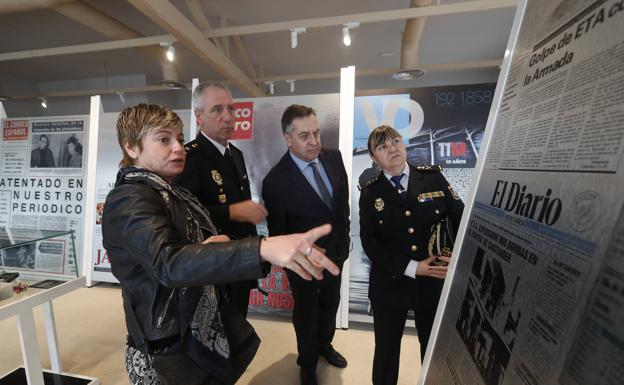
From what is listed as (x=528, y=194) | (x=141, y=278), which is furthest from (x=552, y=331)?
(x=141, y=278)

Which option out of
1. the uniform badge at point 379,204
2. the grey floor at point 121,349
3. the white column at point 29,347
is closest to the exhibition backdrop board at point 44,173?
the grey floor at point 121,349

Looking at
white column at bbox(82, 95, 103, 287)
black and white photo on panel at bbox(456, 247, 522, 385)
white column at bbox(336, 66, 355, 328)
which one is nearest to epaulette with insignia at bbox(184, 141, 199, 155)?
white column at bbox(336, 66, 355, 328)

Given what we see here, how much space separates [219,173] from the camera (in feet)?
6.00

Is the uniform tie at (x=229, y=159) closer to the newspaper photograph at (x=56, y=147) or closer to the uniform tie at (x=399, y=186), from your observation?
the uniform tie at (x=399, y=186)

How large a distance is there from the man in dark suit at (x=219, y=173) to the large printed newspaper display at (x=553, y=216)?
1.22 m

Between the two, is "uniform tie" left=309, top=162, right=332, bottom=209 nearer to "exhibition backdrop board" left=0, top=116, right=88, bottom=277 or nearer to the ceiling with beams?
the ceiling with beams

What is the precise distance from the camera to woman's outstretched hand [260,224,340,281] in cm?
81

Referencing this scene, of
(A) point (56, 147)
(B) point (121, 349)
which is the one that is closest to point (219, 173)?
(B) point (121, 349)

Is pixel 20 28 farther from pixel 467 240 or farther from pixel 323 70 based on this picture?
pixel 467 240

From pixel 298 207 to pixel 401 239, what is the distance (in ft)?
2.32

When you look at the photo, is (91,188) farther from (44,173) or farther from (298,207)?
(298,207)

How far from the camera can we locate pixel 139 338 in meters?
1.10

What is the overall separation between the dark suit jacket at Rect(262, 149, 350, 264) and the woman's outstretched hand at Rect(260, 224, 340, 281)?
3.99 ft

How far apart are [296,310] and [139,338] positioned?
1.15 m
